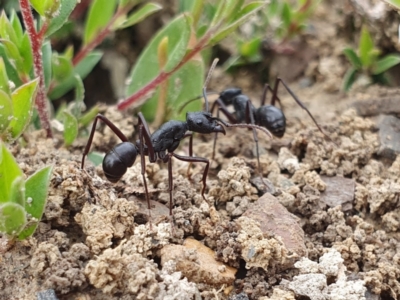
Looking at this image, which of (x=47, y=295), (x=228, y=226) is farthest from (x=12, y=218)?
(x=228, y=226)

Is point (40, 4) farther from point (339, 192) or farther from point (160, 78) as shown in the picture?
point (339, 192)

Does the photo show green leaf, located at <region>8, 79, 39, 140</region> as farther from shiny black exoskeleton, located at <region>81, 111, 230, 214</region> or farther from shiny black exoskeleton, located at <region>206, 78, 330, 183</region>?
shiny black exoskeleton, located at <region>206, 78, 330, 183</region>

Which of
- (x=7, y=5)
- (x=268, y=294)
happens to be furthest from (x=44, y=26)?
(x=268, y=294)

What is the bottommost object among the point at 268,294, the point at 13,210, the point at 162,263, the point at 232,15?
the point at 268,294

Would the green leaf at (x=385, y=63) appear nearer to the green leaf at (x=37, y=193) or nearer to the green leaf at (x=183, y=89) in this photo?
the green leaf at (x=183, y=89)

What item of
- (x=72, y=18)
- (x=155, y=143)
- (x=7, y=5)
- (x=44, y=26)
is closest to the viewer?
(x=44, y=26)

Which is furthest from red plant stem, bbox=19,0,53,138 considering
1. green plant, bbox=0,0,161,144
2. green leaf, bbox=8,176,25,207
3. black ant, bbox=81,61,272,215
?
green leaf, bbox=8,176,25,207

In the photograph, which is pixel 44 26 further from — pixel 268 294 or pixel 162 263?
pixel 268 294
